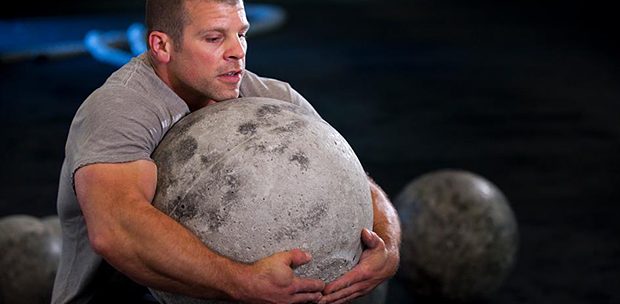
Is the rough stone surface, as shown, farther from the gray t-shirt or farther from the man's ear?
the man's ear

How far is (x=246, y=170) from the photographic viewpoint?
2762 mm

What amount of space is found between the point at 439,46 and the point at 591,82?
2.66 m

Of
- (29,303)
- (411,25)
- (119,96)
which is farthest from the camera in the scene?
(411,25)

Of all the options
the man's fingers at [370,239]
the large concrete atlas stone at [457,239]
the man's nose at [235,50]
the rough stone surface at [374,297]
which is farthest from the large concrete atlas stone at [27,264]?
the man's fingers at [370,239]

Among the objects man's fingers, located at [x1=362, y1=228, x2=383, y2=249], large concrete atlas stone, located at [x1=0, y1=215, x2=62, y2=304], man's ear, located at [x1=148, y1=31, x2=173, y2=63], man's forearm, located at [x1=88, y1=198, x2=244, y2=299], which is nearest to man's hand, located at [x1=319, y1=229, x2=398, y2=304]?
man's fingers, located at [x1=362, y1=228, x2=383, y2=249]

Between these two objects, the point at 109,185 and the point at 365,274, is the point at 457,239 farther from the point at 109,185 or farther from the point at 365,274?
the point at 109,185

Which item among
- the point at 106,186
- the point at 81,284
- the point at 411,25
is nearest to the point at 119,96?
the point at 106,186

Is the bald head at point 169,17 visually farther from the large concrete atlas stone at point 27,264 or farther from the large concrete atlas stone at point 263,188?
the large concrete atlas stone at point 27,264

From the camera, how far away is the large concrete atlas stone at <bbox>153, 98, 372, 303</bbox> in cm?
273

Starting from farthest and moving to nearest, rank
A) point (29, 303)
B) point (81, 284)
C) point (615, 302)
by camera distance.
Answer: point (615, 302)
point (29, 303)
point (81, 284)

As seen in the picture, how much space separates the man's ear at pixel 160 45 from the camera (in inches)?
116

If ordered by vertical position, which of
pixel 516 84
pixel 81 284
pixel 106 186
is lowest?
pixel 516 84

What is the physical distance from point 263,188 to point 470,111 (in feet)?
21.4

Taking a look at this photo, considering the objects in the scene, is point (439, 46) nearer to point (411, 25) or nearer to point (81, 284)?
point (411, 25)
